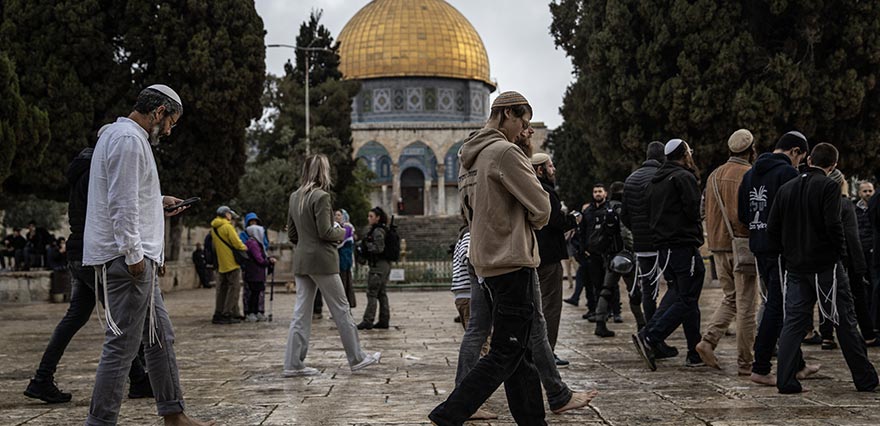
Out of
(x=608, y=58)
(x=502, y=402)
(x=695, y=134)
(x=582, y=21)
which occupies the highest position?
(x=582, y=21)

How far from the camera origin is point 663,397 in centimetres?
585

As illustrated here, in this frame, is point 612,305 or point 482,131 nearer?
point 482,131

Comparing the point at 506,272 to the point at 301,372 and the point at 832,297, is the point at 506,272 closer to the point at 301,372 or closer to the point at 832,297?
the point at 832,297

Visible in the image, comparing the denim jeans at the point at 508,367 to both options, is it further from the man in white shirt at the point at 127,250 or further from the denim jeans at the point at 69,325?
the denim jeans at the point at 69,325

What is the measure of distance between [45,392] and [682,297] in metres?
4.29

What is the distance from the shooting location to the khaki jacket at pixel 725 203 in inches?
287

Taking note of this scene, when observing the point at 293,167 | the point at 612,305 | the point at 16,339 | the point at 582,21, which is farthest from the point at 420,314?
the point at 293,167

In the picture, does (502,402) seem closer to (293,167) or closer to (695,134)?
(695,134)

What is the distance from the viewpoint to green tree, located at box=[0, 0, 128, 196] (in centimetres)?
2062

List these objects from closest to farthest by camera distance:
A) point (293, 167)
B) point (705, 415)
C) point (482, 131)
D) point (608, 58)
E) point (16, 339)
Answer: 1. point (482, 131)
2. point (705, 415)
3. point (16, 339)
4. point (608, 58)
5. point (293, 167)

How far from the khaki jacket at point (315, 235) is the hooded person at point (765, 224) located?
9.33ft

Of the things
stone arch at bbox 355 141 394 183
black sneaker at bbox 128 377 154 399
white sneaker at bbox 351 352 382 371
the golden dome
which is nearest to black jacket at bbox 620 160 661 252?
white sneaker at bbox 351 352 382 371

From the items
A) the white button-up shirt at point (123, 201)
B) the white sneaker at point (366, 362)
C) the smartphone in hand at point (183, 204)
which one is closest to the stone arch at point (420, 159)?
the white sneaker at point (366, 362)

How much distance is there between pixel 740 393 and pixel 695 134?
14.5 m
